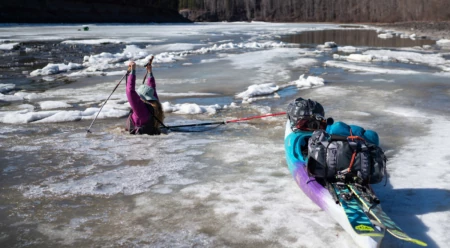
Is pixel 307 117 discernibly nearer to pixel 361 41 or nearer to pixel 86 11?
pixel 361 41

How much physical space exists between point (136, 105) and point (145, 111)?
272 mm

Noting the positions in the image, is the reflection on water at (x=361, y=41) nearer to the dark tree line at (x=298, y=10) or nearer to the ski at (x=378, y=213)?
the ski at (x=378, y=213)

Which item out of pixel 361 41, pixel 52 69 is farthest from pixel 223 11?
pixel 52 69

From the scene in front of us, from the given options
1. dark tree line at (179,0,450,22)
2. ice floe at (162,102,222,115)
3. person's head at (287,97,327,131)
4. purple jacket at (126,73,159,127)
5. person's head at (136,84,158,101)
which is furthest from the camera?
dark tree line at (179,0,450,22)

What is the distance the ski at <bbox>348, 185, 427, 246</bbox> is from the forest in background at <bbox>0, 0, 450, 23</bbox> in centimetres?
6074

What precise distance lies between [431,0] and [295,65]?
9559 cm

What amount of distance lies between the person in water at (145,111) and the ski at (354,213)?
12.5 feet

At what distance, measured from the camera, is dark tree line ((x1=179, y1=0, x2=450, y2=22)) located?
4483 inches

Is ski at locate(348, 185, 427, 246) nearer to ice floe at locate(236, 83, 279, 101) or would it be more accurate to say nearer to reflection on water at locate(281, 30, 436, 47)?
ice floe at locate(236, 83, 279, 101)

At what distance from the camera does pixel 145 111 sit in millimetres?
7266

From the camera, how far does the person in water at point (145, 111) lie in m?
7.07

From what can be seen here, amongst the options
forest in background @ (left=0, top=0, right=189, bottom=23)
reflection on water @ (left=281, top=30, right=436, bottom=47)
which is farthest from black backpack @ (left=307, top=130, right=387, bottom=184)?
forest in background @ (left=0, top=0, right=189, bottom=23)

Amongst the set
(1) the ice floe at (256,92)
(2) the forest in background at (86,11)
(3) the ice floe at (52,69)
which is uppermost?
(2) the forest in background at (86,11)

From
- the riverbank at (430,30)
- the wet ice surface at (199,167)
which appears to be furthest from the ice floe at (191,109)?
the riverbank at (430,30)
